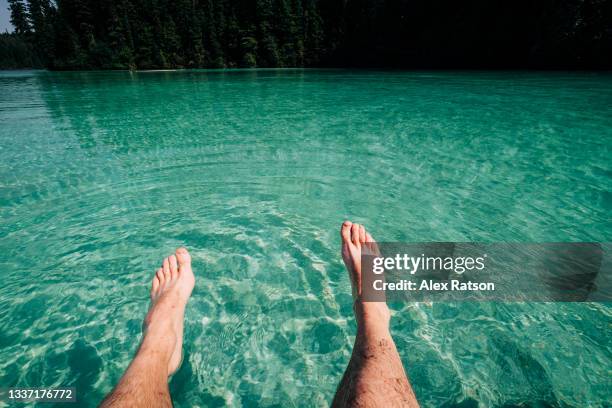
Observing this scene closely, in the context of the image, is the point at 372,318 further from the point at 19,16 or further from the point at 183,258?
the point at 19,16

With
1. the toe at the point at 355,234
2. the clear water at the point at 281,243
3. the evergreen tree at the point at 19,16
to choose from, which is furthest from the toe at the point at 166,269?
the evergreen tree at the point at 19,16

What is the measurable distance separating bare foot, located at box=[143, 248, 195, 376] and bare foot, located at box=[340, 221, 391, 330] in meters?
1.13

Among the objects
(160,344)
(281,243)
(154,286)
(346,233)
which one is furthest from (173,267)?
(346,233)

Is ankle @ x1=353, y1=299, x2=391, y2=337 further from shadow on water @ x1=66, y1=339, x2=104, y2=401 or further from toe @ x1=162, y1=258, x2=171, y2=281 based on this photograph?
shadow on water @ x1=66, y1=339, x2=104, y2=401

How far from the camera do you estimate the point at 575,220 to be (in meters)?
3.09

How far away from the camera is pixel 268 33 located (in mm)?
46062

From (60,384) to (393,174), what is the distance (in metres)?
3.94

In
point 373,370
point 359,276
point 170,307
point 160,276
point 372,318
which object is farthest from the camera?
point 160,276

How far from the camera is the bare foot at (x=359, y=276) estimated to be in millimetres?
1848

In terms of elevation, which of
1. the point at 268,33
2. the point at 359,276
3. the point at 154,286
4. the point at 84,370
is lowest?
the point at 84,370

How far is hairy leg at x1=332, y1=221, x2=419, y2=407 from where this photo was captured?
1297 mm

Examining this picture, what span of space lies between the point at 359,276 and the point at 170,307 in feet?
4.39

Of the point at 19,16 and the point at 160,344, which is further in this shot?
the point at 19,16

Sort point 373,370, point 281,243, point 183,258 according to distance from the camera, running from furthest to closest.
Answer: point 281,243 → point 183,258 → point 373,370
